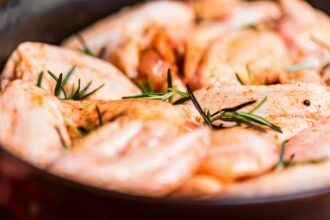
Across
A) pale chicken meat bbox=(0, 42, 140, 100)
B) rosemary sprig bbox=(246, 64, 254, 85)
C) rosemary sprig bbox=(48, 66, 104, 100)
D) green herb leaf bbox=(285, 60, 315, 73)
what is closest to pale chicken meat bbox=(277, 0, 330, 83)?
green herb leaf bbox=(285, 60, 315, 73)

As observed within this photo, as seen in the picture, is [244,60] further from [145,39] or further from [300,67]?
[145,39]

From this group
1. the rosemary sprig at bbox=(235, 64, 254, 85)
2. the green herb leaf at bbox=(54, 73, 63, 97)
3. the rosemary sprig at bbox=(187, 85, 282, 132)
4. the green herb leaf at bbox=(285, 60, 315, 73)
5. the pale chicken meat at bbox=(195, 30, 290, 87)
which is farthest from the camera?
the green herb leaf at bbox=(285, 60, 315, 73)

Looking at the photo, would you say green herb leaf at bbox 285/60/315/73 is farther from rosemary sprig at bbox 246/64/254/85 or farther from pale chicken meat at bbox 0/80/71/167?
pale chicken meat at bbox 0/80/71/167

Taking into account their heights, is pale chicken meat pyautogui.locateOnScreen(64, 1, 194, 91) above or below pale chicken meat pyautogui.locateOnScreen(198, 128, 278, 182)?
above

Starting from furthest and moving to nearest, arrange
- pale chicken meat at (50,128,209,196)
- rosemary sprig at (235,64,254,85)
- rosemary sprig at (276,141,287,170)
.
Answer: rosemary sprig at (235,64,254,85)
rosemary sprig at (276,141,287,170)
pale chicken meat at (50,128,209,196)

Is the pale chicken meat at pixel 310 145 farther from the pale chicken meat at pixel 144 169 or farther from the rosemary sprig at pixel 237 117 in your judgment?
the pale chicken meat at pixel 144 169

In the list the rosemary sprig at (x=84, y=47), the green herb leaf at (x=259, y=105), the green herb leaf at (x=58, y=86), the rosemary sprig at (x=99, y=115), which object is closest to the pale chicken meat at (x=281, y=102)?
the green herb leaf at (x=259, y=105)

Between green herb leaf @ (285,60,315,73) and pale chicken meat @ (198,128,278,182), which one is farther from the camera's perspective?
green herb leaf @ (285,60,315,73)
